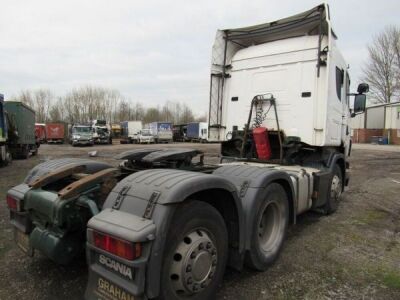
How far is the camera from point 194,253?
2.68 m

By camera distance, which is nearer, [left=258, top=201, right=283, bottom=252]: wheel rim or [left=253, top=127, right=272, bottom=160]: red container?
[left=258, top=201, right=283, bottom=252]: wheel rim

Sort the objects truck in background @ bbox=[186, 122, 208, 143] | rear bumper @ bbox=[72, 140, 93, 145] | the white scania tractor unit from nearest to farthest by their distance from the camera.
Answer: the white scania tractor unit < rear bumper @ bbox=[72, 140, 93, 145] < truck in background @ bbox=[186, 122, 208, 143]

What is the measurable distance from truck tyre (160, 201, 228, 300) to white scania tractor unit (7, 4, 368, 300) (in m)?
0.01

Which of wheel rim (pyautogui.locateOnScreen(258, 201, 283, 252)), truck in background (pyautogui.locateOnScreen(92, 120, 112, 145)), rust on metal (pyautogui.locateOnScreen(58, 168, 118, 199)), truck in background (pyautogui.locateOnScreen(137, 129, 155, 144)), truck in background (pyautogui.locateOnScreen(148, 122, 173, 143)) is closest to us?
rust on metal (pyautogui.locateOnScreen(58, 168, 118, 199))

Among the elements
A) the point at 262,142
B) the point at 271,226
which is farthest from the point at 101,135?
the point at 271,226

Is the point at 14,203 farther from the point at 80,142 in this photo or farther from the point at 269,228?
the point at 80,142

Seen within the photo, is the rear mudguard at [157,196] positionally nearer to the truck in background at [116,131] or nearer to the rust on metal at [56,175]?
the rust on metal at [56,175]

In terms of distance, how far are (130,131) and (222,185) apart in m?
50.6

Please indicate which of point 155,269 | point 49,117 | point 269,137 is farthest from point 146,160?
point 49,117

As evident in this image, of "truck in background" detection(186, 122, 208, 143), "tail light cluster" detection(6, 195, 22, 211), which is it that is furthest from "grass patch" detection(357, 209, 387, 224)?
"truck in background" detection(186, 122, 208, 143)

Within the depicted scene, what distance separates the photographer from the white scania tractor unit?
2465 millimetres

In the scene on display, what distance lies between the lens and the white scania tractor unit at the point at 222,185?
2.46 meters

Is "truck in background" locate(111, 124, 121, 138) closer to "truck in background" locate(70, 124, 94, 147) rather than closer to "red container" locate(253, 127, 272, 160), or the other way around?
"truck in background" locate(70, 124, 94, 147)

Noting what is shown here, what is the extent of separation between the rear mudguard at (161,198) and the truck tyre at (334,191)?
118 inches
